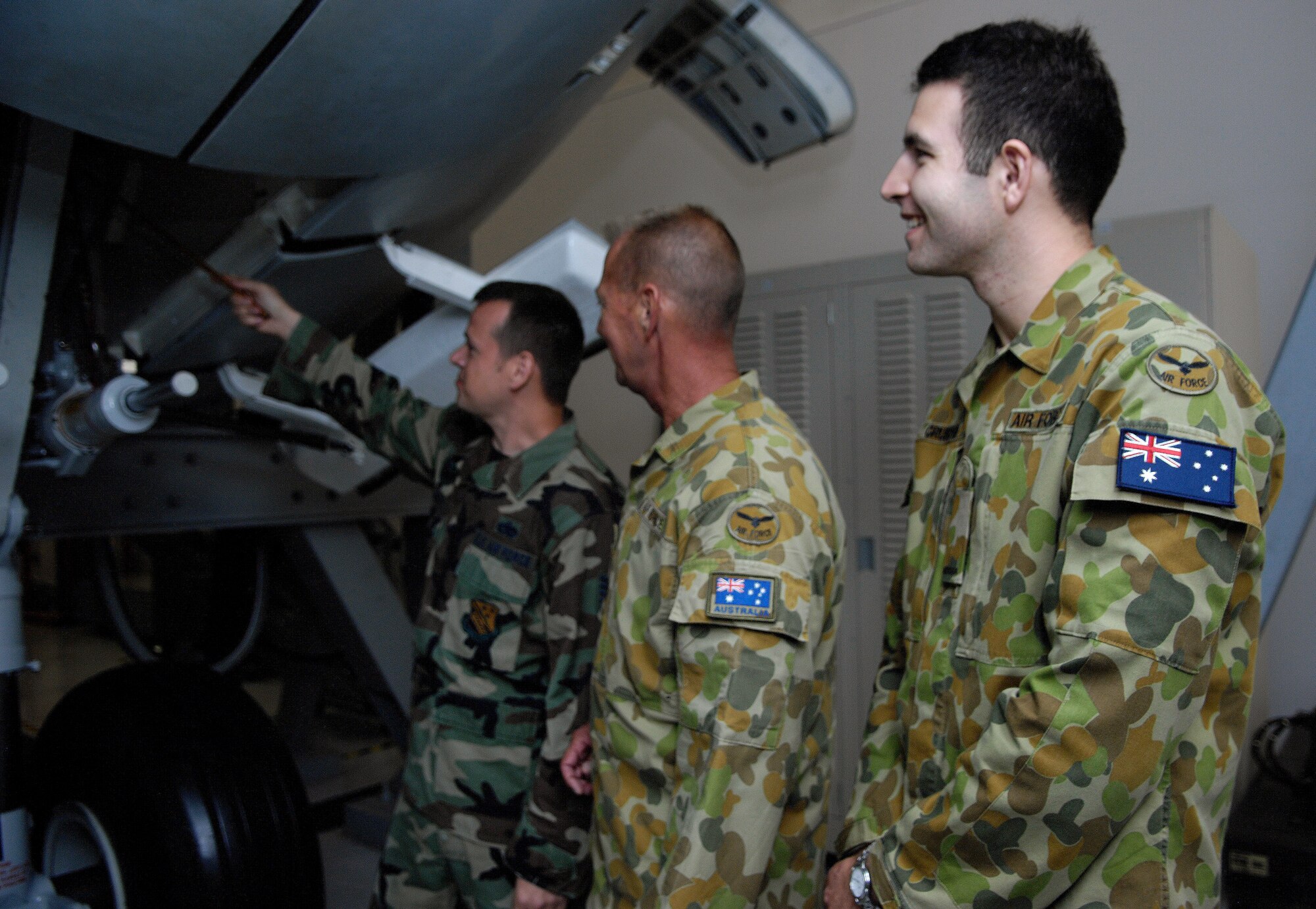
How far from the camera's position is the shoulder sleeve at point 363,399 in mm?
1933

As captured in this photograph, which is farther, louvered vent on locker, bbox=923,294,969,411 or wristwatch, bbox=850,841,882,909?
louvered vent on locker, bbox=923,294,969,411

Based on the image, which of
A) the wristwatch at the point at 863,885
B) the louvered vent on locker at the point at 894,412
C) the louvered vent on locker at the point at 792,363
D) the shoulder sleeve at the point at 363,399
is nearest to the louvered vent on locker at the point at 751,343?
the louvered vent on locker at the point at 792,363

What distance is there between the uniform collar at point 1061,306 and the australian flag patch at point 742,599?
38 centimetres

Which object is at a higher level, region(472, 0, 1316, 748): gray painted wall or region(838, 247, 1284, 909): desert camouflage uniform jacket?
region(472, 0, 1316, 748): gray painted wall

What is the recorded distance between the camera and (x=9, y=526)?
4.99 feet

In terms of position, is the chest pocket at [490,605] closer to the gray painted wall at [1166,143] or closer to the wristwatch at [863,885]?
the wristwatch at [863,885]

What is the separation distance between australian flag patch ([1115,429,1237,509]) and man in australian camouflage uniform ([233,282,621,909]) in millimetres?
933

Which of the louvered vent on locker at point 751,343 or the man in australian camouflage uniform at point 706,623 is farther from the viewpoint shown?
the louvered vent on locker at point 751,343

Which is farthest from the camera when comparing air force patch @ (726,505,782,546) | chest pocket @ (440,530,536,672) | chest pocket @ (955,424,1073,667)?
chest pocket @ (440,530,536,672)

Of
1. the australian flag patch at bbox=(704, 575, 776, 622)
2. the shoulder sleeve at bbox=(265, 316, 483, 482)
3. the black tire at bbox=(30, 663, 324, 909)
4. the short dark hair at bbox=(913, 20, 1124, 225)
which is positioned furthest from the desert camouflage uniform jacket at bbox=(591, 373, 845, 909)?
the black tire at bbox=(30, 663, 324, 909)

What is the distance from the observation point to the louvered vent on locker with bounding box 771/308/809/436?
8.57 ft

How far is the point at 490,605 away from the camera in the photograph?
1.64m

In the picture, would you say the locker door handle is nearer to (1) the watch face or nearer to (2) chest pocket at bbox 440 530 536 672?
(2) chest pocket at bbox 440 530 536 672

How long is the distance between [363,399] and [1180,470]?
1.56 m
